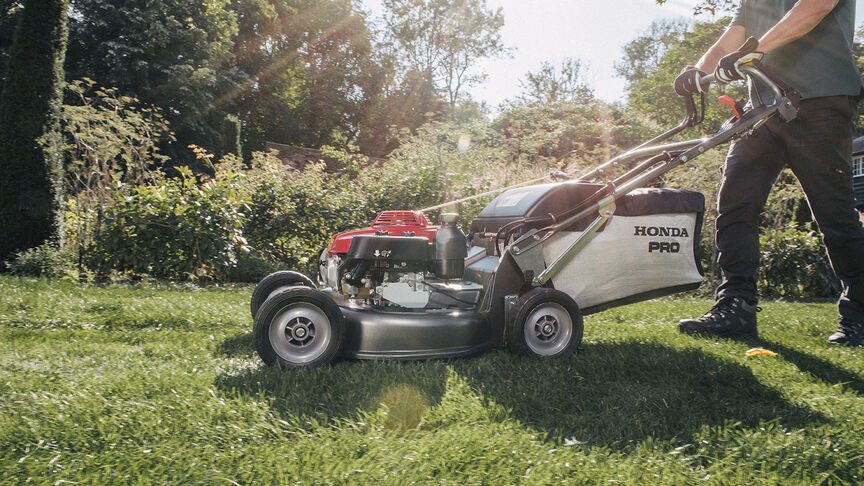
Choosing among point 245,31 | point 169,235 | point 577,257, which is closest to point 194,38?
point 245,31

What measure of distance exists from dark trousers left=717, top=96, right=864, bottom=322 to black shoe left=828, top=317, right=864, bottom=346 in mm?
34

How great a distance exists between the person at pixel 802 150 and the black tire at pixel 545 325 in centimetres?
106

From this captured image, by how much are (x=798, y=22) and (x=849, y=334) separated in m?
1.61

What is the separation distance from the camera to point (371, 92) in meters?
31.5

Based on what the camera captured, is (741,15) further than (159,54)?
No

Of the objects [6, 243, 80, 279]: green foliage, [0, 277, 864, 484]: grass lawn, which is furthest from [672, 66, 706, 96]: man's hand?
[6, 243, 80, 279]: green foliage

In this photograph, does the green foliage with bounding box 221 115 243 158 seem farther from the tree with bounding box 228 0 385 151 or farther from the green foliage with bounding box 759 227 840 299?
the green foliage with bounding box 759 227 840 299

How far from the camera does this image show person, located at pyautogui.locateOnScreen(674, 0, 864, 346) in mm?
2895

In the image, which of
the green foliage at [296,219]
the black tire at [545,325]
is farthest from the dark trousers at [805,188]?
the green foliage at [296,219]

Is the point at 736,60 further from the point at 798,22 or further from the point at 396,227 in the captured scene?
the point at 396,227

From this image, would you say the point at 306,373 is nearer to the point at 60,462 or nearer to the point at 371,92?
the point at 60,462

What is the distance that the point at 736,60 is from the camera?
9.38 feet

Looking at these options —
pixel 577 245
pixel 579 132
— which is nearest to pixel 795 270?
pixel 577 245

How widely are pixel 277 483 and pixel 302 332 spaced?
1.02m
